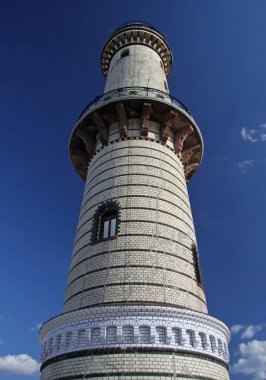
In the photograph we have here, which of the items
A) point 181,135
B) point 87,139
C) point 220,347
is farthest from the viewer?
point 87,139

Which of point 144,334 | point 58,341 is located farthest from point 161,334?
point 58,341

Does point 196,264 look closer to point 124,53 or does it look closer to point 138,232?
point 138,232

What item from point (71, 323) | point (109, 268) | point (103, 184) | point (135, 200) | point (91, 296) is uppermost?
point (103, 184)

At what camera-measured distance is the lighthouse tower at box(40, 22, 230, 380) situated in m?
7.07

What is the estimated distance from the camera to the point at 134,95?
12008mm

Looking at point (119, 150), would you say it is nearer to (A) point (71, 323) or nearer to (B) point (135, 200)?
(B) point (135, 200)

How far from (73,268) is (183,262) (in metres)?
3.02

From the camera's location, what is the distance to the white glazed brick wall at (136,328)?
23.2ft

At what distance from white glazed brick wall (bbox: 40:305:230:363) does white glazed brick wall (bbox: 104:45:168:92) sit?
9012 mm

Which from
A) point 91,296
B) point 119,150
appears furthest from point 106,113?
point 91,296

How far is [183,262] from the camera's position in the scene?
9.31 metres

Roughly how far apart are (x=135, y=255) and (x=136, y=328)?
2.05m

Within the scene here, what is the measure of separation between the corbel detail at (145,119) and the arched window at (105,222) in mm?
2989

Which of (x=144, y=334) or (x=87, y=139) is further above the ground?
(x=87, y=139)
